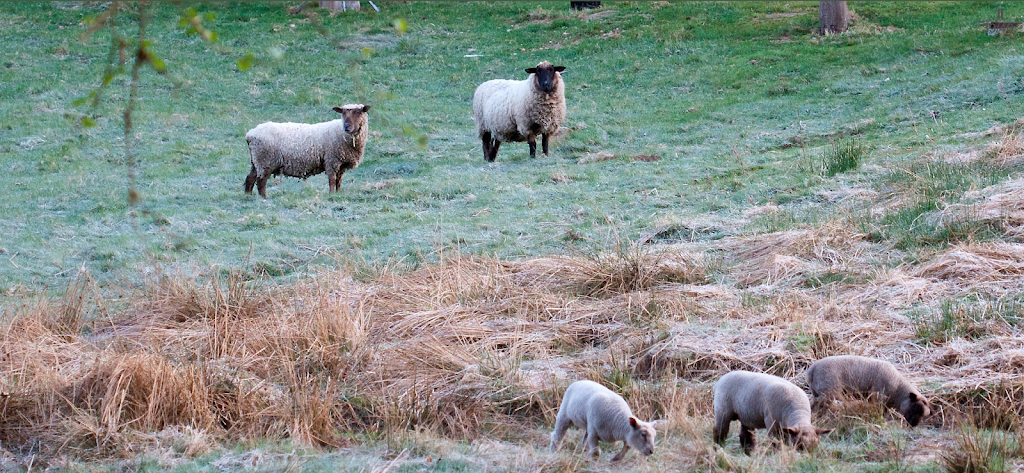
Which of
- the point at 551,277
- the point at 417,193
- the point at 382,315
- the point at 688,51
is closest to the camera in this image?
the point at 382,315

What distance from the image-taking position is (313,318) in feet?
20.5

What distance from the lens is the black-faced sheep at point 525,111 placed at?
14.5m

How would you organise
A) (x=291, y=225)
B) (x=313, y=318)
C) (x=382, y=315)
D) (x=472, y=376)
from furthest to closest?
(x=291, y=225)
(x=382, y=315)
(x=313, y=318)
(x=472, y=376)

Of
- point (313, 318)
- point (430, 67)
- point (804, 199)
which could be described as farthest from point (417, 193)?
point (430, 67)

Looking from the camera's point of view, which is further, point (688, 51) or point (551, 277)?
point (688, 51)

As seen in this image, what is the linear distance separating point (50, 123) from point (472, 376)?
14.4m

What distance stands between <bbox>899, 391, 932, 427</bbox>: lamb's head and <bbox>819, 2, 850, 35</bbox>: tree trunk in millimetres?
18289

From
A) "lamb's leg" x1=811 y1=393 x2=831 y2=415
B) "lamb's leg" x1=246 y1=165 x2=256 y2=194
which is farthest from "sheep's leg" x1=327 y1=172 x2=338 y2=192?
→ "lamb's leg" x1=811 y1=393 x2=831 y2=415

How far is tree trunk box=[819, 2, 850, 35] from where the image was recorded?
2164cm

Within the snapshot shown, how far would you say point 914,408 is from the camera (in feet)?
15.5

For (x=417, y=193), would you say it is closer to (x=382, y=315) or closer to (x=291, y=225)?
(x=291, y=225)

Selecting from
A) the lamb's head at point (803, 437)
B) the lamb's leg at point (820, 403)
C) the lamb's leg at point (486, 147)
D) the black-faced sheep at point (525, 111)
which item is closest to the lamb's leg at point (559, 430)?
the lamb's head at point (803, 437)

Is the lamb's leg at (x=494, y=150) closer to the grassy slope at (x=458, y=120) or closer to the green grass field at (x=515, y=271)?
the grassy slope at (x=458, y=120)

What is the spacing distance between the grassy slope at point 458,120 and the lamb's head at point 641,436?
1720mm
